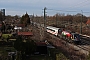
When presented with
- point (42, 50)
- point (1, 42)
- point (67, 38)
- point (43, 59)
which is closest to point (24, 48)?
point (43, 59)

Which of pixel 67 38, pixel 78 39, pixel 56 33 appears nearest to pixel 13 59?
pixel 78 39

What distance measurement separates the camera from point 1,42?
29750 mm

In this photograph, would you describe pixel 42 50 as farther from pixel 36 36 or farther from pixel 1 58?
pixel 36 36

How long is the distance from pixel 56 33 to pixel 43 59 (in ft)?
77.1

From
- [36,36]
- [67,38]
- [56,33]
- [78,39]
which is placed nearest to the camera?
[78,39]

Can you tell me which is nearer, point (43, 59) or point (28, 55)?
point (43, 59)

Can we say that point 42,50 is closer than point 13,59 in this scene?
No

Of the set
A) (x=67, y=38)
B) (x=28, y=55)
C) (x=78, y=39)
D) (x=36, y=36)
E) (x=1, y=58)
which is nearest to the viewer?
(x=1, y=58)

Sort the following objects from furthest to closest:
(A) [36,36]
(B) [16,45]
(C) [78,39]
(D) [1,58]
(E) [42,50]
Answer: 1. (A) [36,36]
2. (C) [78,39]
3. (E) [42,50]
4. (B) [16,45]
5. (D) [1,58]

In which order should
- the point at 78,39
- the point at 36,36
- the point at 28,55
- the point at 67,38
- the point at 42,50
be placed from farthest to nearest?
the point at 36,36 → the point at 67,38 → the point at 78,39 → the point at 42,50 → the point at 28,55

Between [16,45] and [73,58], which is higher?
[16,45]

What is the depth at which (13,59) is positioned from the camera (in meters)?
17.8

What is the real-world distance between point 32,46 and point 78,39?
472 inches

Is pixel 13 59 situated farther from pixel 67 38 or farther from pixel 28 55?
pixel 67 38
